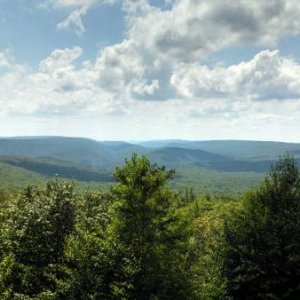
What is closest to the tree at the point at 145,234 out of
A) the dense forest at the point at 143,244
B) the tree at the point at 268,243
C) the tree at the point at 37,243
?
the dense forest at the point at 143,244

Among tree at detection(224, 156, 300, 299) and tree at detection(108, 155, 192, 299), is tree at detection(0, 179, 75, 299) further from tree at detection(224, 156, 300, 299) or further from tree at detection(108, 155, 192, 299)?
tree at detection(224, 156, 300, 299)

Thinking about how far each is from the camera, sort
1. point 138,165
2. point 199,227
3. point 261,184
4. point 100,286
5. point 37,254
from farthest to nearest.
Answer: point 199,227 → point 261,184 → point 37,254 → point 138,165 → point 100,286

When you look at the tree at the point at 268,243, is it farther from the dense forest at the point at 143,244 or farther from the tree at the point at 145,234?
the tree at the point at 145,234

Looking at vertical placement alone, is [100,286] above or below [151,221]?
below

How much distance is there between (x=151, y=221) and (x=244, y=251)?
1245cm

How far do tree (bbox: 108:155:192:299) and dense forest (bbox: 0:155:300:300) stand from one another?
0.09m

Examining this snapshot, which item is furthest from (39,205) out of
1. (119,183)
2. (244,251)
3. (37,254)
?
(244,251)

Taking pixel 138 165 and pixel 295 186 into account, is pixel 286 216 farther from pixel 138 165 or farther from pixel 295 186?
pixel 138 165

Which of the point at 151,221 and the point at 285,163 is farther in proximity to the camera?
the point at 285,163

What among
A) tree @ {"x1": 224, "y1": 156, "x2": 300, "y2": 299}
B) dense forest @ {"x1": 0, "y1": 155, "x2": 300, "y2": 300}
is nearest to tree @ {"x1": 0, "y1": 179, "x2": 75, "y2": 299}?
dense forest @ {"x1": 0, "y1": 155, "x2": 300, "y2": 300}

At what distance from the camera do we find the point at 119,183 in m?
42.8

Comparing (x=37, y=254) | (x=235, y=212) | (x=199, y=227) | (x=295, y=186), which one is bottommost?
(x=199, y=227)

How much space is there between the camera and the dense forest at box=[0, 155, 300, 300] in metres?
39.2

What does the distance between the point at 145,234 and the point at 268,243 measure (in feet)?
47.9
